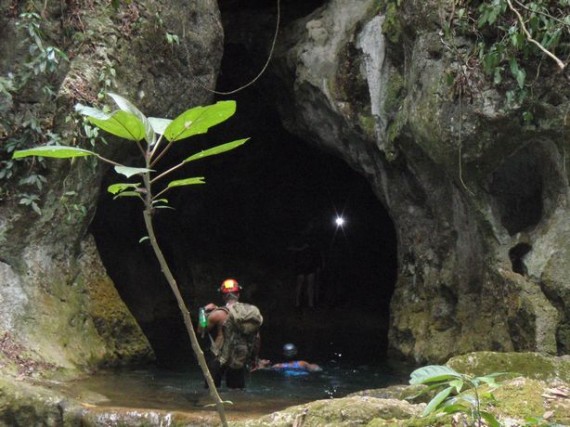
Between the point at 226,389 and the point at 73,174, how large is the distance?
302 cm

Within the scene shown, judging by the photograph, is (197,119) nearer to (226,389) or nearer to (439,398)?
(439,398)

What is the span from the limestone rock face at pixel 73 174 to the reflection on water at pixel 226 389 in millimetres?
581

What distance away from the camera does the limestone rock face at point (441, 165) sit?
28.5 ft

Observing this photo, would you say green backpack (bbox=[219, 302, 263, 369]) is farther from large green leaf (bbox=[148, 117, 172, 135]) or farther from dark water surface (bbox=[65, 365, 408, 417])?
large green leaf (bbox=[148, 117, 172, 135])

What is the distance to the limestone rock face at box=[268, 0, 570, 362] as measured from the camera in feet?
28.5

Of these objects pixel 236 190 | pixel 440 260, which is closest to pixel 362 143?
pixel 440 260

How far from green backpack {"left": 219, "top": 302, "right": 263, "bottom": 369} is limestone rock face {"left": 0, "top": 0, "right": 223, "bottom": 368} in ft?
5.60

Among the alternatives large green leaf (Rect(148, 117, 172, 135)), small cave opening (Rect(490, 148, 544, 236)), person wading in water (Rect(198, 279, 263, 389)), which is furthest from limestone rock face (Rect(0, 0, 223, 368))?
large green leaf (Rect(148, 117, 172, 135))

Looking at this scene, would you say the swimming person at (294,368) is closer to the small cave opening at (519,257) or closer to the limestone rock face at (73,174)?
the limestone rock face at (73,174)

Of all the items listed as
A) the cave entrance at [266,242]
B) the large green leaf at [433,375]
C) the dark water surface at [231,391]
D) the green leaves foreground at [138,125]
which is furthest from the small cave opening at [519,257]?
the green leaves foreground at [138,125]

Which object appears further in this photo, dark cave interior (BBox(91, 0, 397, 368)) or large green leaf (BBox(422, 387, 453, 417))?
dark cave interior (BBox(91, 0, 397, 368))

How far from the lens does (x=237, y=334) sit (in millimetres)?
8203

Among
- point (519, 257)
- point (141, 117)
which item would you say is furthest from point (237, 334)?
point (141, 117)

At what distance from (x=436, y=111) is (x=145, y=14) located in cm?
385
